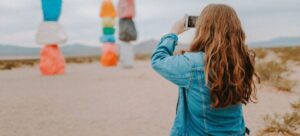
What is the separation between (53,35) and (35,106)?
713cm

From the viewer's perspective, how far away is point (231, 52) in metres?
1.83

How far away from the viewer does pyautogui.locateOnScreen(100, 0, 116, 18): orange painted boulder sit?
20114mm

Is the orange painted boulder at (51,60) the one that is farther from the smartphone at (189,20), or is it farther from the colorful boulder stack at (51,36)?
the smartphone at (189,20)

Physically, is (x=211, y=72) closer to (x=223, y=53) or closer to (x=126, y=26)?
(x=223, y=53)

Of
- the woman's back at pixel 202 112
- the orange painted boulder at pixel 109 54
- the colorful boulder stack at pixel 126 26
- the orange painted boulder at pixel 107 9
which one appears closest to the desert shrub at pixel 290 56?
the colorful boulder stack at pixel 126 26

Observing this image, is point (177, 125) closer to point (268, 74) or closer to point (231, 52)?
point (231, 52)

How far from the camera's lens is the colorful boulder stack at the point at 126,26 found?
59.7 ft

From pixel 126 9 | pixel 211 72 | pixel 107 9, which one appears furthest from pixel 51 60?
pixel 211 72

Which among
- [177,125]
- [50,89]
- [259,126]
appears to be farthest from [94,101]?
[177,125]

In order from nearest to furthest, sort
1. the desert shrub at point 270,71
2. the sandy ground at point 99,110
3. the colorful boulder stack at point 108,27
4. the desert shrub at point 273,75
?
1. the sandy ground at point 99,110
2. the desert shrub at point 273,75
3. the desert shrub at point 270,71
4. the colorful boulder stack at point 108,27

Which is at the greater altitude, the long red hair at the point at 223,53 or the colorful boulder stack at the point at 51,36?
the long red hair at the point at 223,53

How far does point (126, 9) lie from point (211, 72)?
16.6 m

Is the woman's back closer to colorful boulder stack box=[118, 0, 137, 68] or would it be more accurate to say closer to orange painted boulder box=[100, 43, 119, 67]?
colorful boulder stack box=[118, 0, 137, 68]

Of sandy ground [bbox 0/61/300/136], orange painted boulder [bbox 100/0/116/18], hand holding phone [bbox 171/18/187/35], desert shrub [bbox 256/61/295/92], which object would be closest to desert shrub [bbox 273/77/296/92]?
desert shrub [bbox 256/61/295/92]
